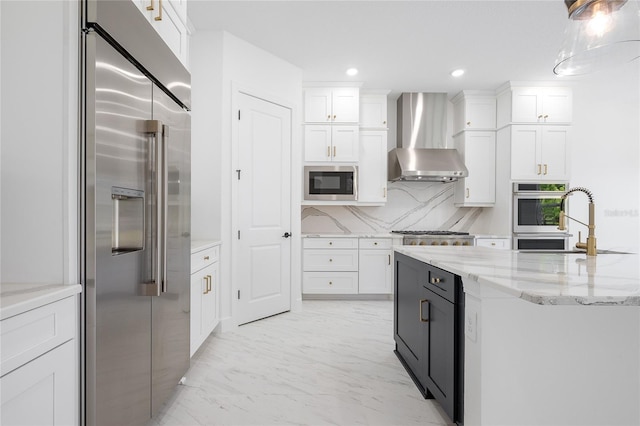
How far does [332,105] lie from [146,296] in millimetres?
3637

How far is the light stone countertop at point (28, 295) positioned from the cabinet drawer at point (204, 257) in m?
1.29

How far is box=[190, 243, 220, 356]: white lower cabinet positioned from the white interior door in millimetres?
369

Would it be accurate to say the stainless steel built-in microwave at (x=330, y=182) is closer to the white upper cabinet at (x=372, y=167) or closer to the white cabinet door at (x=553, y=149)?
the white upper cabinet at (x=372, y=167)

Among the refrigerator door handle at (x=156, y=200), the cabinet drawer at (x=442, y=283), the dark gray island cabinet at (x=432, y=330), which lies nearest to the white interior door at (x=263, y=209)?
the dark gray island cabinet at (x=432, y=330)

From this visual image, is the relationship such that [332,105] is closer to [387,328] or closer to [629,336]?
[387,328]

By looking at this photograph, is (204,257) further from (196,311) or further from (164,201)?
(164,201)

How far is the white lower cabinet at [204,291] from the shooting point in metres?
2.55

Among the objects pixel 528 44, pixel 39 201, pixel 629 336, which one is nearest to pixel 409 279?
pixel 629 336

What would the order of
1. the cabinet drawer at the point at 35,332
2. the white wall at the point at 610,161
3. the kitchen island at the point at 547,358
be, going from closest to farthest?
1. the cabinet drawer at the point at 35,332
2. the kitchen island at the point at 547,358
3. the white wall at the point at 610,161

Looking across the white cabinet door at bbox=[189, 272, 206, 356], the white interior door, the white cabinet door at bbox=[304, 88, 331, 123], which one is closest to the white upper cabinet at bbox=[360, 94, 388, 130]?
the white cabinet door at bbox=[304, 88, 331, 123]

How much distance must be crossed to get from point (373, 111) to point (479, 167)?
1.61m

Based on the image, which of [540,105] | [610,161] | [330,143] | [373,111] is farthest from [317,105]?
[610,161]

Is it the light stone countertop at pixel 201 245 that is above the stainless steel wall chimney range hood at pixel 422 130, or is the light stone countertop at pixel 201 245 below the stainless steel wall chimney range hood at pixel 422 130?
below

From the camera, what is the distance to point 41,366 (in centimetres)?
108
